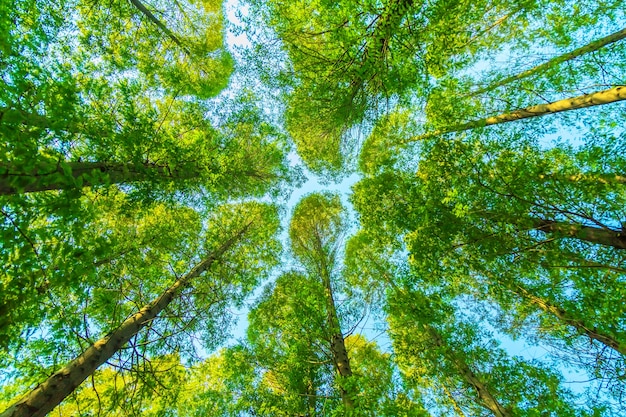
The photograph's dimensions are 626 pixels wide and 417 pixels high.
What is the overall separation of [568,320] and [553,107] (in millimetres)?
4289

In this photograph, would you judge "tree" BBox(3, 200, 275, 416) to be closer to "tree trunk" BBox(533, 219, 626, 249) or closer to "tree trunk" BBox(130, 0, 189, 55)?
"tree trunk" BBox(533, 219, 626, 249)

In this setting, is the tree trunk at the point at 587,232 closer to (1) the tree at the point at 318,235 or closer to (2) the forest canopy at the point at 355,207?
(2) the forest canopy at the point at 355,207

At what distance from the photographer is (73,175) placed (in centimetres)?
375

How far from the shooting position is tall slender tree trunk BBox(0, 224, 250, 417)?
2.36m

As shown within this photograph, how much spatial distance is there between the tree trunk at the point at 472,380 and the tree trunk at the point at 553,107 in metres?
4.68

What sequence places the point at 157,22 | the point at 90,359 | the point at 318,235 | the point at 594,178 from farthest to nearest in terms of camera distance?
the point at 318,235, the point at 157,22, the point at 594,178, the point at 90,359

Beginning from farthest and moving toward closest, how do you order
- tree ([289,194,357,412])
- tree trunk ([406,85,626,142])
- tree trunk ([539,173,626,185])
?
tree ([289,194,357,412])
tree trunk ([406,85,626,142])
tree trunk ([539,173,626,185])

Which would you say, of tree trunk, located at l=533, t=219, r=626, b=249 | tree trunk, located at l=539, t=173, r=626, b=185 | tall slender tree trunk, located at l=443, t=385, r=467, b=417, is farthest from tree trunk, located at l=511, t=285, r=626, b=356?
tall slender tree trunk, located at l=443, t=385, r=467, b=417

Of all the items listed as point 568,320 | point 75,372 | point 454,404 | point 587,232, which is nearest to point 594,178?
point 587,232

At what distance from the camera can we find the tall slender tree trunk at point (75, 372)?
236 cm

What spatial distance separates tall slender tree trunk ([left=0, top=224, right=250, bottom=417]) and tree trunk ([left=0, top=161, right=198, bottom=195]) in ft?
6.64

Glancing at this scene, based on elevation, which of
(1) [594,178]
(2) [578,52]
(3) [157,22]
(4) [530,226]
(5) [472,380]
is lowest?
(5) [472,380]

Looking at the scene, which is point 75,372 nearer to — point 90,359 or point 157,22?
point 90,359

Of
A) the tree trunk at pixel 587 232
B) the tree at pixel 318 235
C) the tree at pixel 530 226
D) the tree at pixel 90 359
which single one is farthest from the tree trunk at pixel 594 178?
the tree at pixel 90 359
